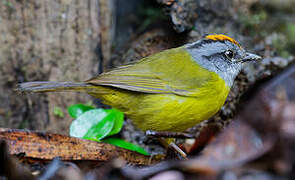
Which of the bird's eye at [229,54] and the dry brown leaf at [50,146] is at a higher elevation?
the bird's eye at [229,54]

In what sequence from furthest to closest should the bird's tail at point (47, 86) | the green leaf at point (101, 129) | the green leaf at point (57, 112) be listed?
the green leaf at point (57, 112)
the green leaf at point (101, 129)
the bird's tail at point (47, 86)

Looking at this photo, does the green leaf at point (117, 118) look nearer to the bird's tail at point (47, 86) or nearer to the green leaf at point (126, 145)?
the green leaf at point (126, 145)

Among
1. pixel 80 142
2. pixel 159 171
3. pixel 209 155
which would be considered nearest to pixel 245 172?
pixel 209 155

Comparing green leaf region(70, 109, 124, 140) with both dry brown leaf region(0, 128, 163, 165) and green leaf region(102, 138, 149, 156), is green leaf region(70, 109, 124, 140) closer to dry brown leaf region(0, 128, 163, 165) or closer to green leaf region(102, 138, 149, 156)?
green leaf region(102, 138, 149, 156)

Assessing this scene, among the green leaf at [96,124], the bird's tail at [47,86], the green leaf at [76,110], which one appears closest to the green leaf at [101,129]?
Result: the green leaf at [96,124]

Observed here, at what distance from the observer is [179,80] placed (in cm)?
345

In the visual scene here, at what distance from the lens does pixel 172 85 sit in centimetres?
339

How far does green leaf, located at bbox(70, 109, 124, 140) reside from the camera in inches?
134

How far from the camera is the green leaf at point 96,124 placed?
3.41m

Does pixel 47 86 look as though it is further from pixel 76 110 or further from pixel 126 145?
pixel 126 145

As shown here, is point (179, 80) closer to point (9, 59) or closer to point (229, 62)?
point (229, 62)

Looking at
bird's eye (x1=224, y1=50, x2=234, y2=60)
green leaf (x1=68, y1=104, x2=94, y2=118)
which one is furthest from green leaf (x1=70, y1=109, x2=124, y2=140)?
bird's eye (x1=224, y1=50, x2=234, y2=60)

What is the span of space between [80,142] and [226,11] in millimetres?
2844

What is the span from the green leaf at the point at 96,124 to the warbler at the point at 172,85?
0.18 m
